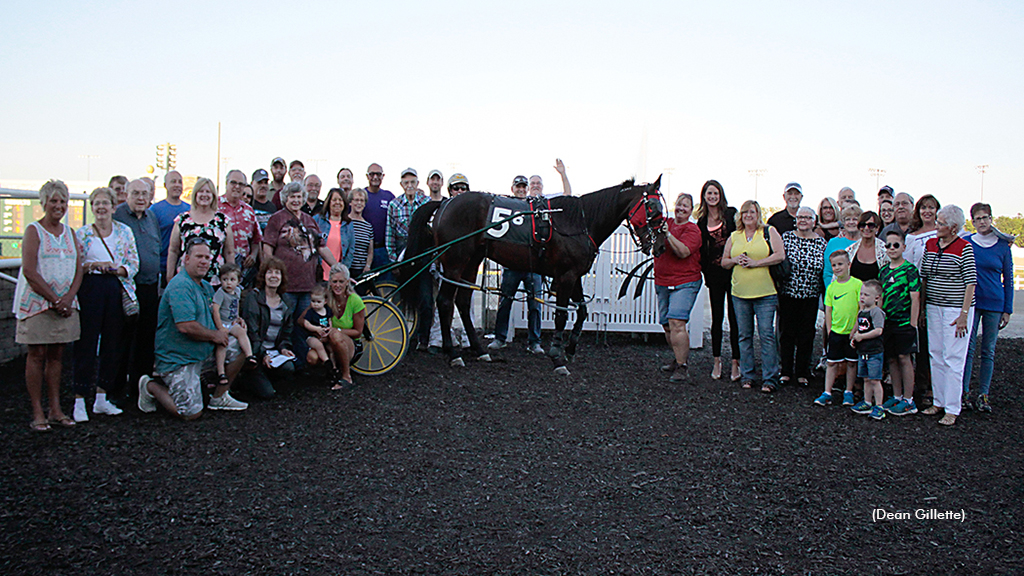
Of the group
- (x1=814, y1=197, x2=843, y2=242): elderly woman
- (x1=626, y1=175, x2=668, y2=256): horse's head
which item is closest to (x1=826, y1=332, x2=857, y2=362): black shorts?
(x1=814, y1=197, x2=843, y2=242): elderly woman

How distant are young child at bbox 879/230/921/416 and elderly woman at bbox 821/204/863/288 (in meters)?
0.51

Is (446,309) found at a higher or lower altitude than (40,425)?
higher

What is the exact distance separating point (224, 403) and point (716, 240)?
4850 millimetres

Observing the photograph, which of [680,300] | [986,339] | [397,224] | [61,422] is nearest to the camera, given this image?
[61,422]

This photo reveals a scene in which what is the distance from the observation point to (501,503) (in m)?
3.62

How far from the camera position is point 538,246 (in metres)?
7.32

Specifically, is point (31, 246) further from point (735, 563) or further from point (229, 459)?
point (735, 563)

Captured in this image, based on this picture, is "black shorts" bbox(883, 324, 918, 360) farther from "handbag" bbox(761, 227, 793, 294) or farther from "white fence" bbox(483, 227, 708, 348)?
"white fence" bbox(483, 227, 708, 348)

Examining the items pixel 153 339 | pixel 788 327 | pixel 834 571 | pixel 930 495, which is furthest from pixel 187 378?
pixel 788 327

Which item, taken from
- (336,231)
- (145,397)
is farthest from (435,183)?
(145,397)

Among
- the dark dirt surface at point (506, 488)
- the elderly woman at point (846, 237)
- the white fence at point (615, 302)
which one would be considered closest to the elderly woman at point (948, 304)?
the dark dirt surface at point (506, 488)

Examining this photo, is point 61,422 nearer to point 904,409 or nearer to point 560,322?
point 560,322

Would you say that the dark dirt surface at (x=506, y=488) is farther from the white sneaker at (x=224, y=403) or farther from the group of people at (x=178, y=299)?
the group of people at (x=178, y=299)

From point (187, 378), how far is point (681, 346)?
14.9 feet
